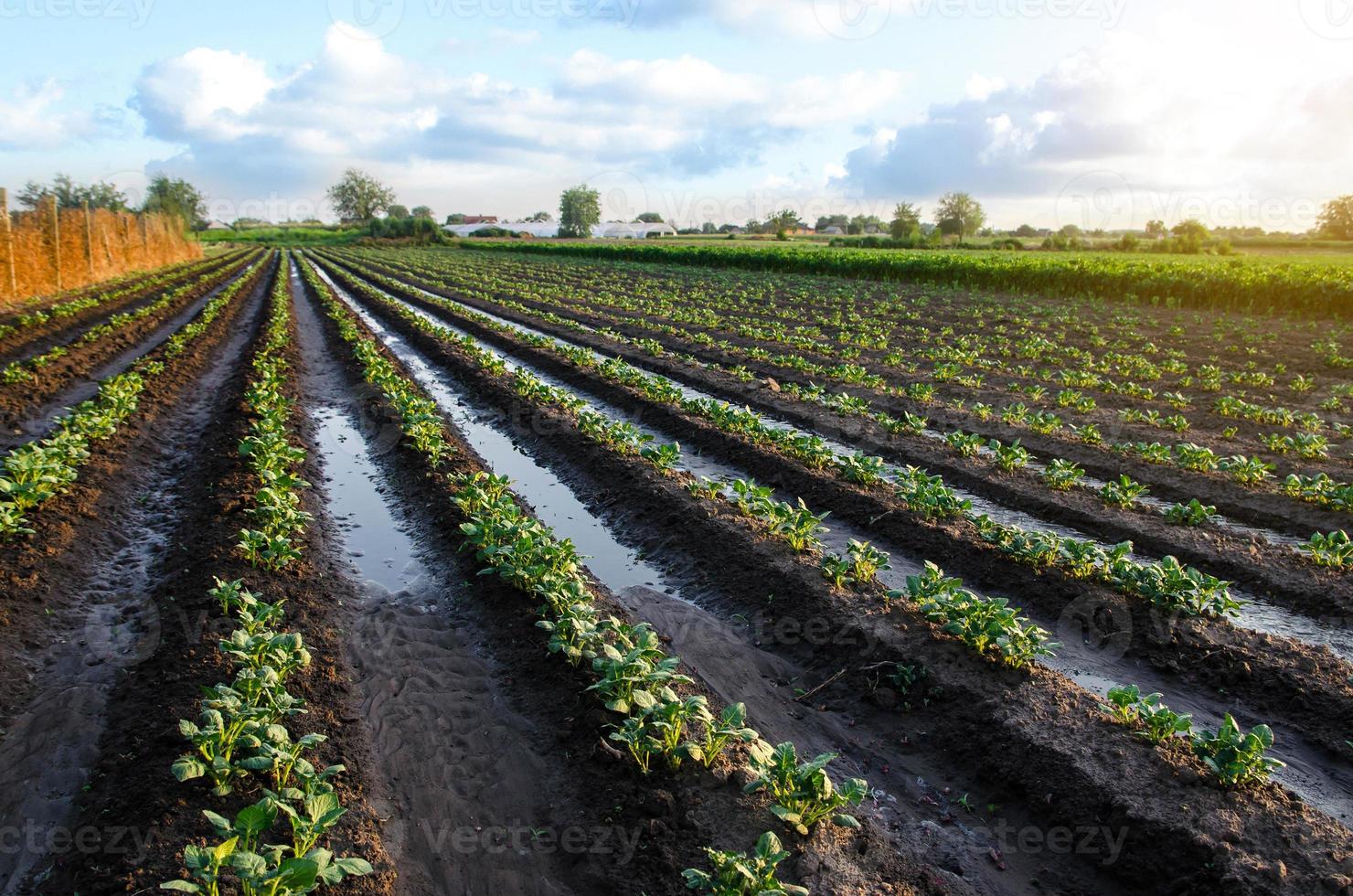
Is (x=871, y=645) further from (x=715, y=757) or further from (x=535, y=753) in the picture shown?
(x=535, y=753)

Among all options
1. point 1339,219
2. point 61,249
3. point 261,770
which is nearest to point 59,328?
point 61,249

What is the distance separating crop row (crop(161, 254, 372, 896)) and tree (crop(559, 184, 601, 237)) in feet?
408

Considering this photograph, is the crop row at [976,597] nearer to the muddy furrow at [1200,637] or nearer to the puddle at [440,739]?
the muddy furrow at [1200,637]

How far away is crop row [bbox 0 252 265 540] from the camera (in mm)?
7039

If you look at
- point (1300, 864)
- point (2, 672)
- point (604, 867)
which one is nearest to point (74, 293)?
point (2, 672)

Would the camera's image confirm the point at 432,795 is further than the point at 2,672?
No

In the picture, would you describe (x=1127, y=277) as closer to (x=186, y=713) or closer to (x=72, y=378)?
(x=72, y=378)

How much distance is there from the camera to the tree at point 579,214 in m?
125

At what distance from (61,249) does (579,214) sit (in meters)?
101

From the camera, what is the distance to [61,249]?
2888 centimetres

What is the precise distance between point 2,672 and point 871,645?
574cm

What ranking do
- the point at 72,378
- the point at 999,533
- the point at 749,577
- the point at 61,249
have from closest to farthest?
the point at 749,577
the point at 999,533
the point at 72,378
the point at 61,249

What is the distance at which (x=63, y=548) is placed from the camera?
6.90 m

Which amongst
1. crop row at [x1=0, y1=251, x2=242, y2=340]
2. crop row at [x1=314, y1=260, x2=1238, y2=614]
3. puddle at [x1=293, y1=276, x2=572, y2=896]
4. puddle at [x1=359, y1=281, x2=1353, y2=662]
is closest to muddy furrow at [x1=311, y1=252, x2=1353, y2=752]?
puddle at [x1=359, y1=281, x2=1353, y2=662]
